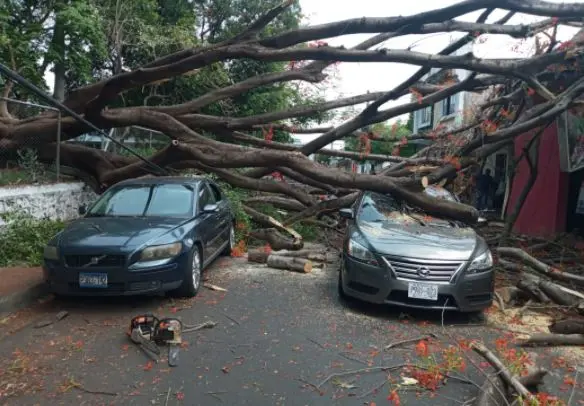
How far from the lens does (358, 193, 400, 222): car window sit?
6.94 meters

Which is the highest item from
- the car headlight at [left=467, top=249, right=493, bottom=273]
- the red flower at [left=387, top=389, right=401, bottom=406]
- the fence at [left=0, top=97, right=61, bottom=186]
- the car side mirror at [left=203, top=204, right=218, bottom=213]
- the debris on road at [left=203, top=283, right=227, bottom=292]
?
the fence at [left=0, top=97, right=61, bottom=186]

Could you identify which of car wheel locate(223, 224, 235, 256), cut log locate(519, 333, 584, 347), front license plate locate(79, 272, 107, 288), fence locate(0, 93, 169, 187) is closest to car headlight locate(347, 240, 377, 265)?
cut log locate(519, 333, 584, 347)

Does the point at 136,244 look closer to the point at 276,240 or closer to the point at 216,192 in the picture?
the point at 216,192

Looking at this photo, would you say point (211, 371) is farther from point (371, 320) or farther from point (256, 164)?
point (256, 164)

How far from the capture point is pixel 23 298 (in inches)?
232

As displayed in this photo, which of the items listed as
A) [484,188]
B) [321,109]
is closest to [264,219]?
[321,109]

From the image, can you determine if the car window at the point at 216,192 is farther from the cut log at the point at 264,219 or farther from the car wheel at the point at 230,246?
the cut log at the point at 264,219

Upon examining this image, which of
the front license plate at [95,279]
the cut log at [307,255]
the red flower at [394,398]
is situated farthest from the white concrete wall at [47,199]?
the red flower at [394,398]

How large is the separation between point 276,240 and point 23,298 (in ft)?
16.0

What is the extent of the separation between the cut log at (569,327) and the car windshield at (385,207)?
7.97 feet

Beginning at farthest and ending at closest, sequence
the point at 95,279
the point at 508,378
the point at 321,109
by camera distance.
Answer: the point at 321,109
the point at 95,279
the point at 508,378

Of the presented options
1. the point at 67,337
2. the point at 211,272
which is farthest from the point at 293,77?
the point at 67,337

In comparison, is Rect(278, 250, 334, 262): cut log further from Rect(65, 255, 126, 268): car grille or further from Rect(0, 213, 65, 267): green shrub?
Rect(0, 213, 65, 267): green shrub

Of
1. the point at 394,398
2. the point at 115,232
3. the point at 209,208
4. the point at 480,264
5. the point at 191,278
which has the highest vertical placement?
the point at 209,208
